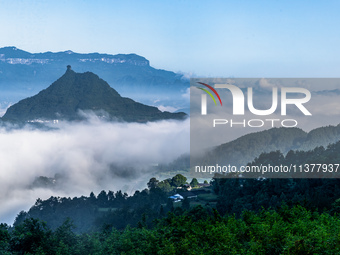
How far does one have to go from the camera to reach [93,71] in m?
131

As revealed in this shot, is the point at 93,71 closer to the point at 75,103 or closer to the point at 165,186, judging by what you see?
the point at 75,103

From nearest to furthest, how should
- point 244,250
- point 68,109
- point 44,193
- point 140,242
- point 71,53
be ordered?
point 244,250 < point 140,242 < point 44,193 < point 68,109 < point 71,53

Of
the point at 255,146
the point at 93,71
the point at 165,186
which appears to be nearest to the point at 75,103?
the point at 93,71

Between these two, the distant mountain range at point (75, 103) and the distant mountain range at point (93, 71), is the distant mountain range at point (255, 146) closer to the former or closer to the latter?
the distant mountain range at point (75, 103)

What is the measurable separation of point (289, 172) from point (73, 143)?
9786 centimetres

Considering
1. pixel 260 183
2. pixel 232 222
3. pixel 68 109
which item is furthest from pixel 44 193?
pixel 232 222

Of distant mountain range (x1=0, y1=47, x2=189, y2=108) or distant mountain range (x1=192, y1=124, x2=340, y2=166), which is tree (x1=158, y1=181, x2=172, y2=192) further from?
distant mountain range (x1=0, y1=47, x2=189, y2=108)

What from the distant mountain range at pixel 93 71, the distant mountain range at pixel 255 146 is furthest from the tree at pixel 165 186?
the distant mountain range at pixel 93 71

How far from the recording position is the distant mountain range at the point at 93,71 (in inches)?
4781

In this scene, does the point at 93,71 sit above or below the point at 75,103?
above

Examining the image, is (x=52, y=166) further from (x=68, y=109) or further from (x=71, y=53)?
(x=71, y=53)

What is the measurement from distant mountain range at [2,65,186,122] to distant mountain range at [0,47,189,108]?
8518 mm

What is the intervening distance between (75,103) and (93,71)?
22.8 m

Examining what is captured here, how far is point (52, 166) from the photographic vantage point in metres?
102
